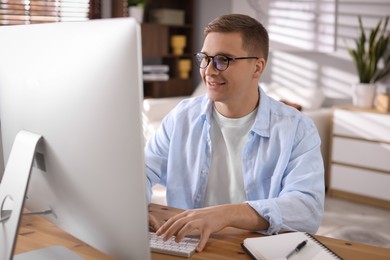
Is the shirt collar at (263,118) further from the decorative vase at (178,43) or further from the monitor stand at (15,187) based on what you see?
the decorative vase at (178,43)

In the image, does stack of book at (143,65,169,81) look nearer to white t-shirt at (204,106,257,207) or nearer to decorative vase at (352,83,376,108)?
decorative vase at (352,83,376,108)

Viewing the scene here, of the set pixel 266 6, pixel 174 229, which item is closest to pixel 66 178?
pixel 174 229

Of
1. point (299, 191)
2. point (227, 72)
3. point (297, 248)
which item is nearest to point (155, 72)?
point (227, 72)

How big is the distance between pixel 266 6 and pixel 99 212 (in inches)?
183

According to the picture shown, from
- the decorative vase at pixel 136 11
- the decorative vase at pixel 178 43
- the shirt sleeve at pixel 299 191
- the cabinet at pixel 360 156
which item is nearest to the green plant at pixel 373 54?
the cabinet at pixel 360 156

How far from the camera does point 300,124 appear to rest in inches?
62.5

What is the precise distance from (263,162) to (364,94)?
2.97 m

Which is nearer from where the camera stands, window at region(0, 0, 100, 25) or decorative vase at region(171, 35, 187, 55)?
window at region(0, 0, 100, 25)

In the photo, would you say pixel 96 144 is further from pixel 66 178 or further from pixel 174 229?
pixel 174 229

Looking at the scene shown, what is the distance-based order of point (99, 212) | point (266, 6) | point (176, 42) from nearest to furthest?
point (99, 212)
point (266, 6)
point (176, 42)

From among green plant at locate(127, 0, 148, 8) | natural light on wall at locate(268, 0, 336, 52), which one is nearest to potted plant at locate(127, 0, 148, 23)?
green plant at locate(127, 0, 148, 8)

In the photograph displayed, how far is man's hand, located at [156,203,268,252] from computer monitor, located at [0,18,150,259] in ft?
0.86

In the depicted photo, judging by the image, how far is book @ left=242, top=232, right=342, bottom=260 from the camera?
45.4 inches

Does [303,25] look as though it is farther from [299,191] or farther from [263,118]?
[299,191]
